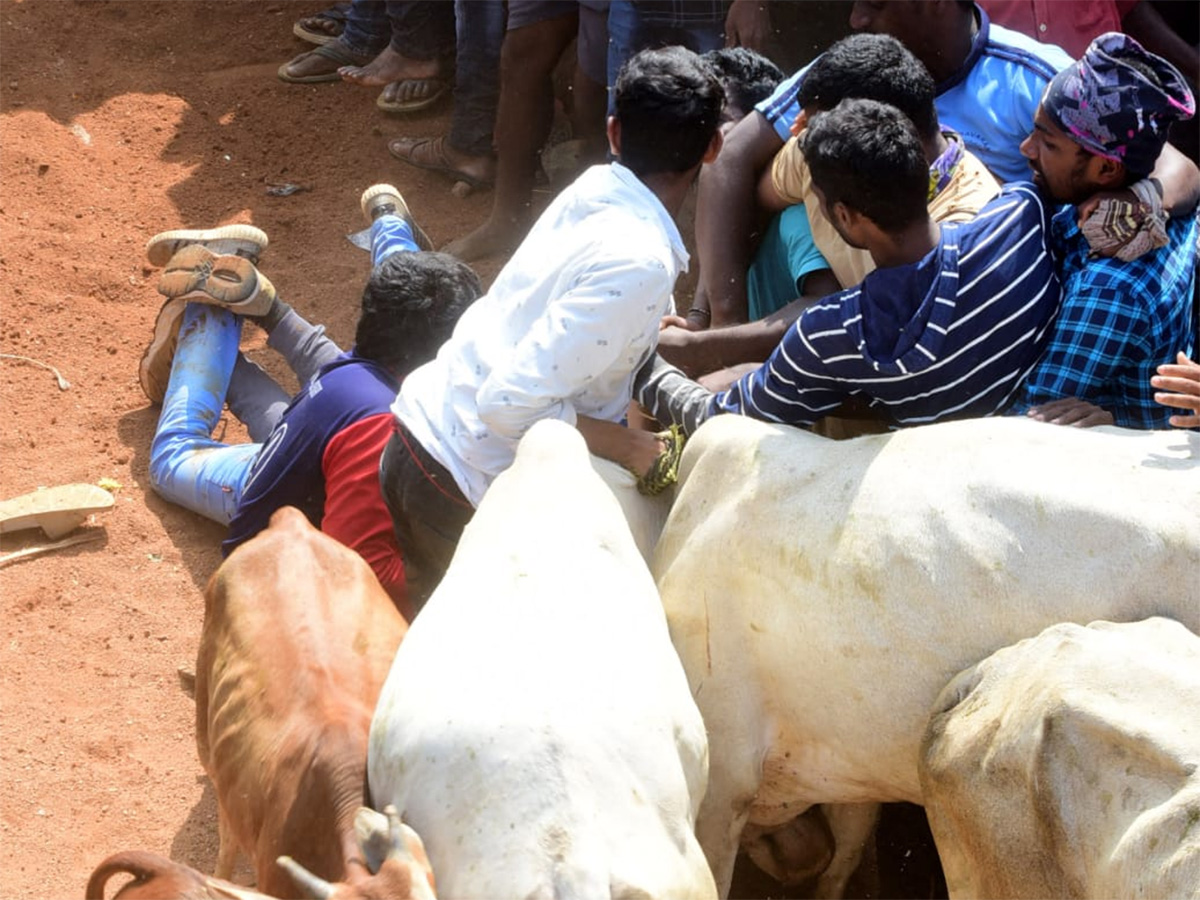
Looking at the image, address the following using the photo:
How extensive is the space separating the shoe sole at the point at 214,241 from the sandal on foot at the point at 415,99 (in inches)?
83.0

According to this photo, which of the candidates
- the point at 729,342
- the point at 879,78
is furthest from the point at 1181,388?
the point at 729,342

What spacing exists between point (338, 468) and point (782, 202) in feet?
5.44

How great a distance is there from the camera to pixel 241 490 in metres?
5.13

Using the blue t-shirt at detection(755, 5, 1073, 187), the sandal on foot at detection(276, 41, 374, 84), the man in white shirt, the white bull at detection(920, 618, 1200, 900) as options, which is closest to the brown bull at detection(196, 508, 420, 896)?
the man in white shirt

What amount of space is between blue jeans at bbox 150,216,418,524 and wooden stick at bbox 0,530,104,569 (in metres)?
0.30

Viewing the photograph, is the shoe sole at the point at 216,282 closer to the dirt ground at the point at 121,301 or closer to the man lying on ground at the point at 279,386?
the man lying on ground at the point at 279,386

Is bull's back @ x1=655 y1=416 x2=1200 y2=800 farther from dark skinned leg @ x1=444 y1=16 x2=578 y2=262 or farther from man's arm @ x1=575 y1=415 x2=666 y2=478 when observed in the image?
dark skinned leg @ x1=444 y1=16 x2=578 y2=262

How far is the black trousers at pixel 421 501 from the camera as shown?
396 centimetres

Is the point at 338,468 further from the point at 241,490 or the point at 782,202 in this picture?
the point at 782,202

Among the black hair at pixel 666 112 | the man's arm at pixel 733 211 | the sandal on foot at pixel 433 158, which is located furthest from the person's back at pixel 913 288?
the sandal on foot at pixel 433 158

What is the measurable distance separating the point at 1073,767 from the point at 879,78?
2.13m

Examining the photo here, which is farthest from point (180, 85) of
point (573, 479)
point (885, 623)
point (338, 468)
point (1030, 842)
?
point (1030, 842)

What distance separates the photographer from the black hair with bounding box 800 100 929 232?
3512mm

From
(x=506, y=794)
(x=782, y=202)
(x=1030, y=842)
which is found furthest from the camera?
(x=782, y=202)
